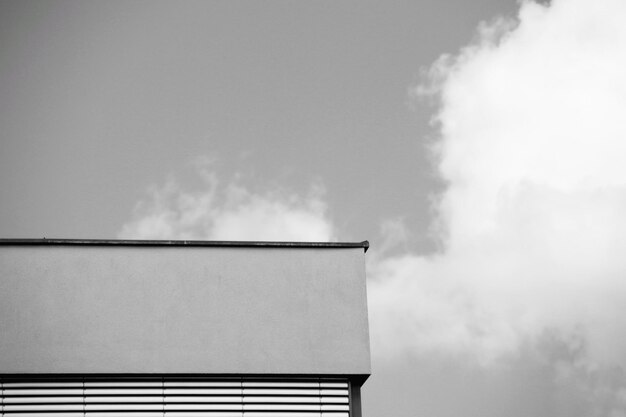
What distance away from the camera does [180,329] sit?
29.9 feet

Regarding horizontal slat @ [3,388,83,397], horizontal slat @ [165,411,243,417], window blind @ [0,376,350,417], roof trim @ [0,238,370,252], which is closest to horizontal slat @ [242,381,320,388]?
window blind @ [0,376,350,417]

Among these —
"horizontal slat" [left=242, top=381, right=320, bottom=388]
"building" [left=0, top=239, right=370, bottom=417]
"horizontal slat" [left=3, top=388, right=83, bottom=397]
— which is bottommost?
"horizontal slat" [left=3, top=388, right=83, bottom=397]

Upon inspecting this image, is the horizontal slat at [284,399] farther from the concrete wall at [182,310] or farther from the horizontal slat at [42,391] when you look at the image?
the horizontal slat at [42,391]

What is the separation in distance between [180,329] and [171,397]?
2.34 ft

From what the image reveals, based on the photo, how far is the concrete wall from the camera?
9008mm

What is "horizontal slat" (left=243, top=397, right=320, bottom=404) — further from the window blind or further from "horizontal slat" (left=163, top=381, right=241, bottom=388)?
"horizontal slat" (left=163, top=381, right=241, bottom=388)

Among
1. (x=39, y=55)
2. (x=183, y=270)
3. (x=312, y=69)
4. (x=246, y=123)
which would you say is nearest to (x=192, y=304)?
(x=183, y=270)

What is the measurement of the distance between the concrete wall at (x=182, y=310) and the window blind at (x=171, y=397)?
0.17 metres

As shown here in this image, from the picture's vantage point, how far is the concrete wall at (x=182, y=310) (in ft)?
29.6

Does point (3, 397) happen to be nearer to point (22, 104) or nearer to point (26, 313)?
point (26, 313)

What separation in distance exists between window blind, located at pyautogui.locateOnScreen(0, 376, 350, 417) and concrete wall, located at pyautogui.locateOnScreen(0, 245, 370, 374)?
165mm

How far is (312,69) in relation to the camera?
28828 mm

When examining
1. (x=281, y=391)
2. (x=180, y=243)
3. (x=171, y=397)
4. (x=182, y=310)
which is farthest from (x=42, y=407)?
(x=281, y=391)

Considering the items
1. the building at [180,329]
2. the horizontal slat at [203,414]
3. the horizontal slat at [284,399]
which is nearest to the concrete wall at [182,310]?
the building at [180,329]
